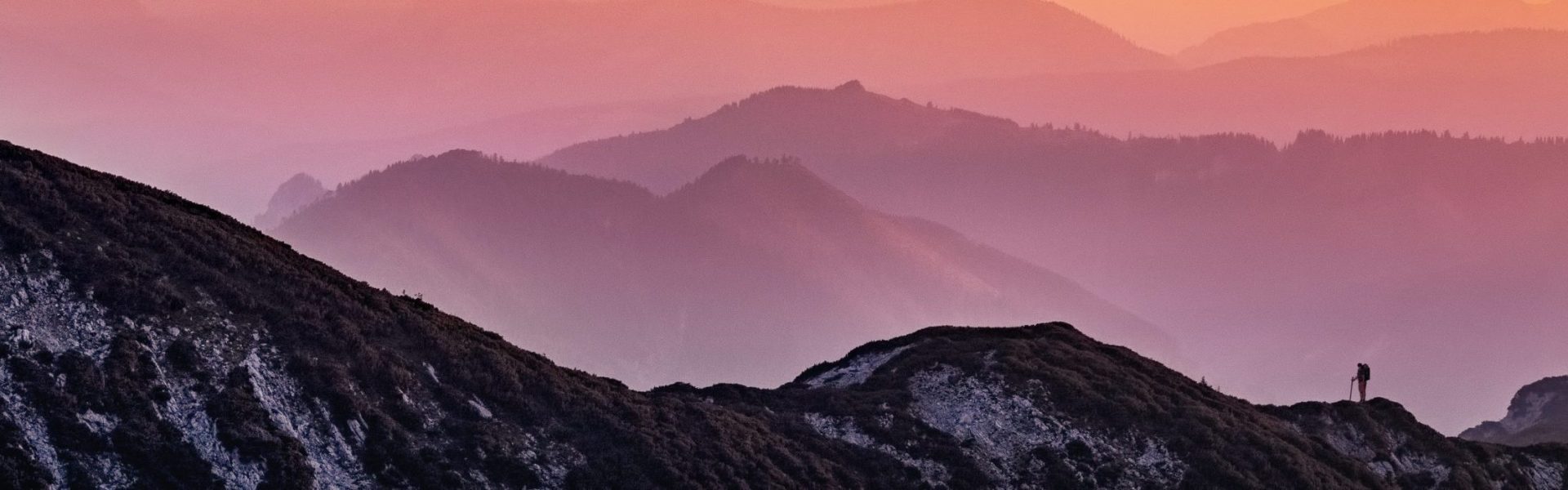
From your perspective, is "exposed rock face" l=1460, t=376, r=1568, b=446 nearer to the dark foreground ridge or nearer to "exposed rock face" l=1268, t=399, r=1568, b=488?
"exposed rock face" l=1268, t=399, r=1568, b=488

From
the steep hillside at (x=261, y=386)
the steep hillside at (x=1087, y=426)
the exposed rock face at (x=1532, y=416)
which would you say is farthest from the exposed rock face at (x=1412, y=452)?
the exposed rock face at (x=1532, y=416)

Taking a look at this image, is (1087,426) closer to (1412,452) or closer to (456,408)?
(1412,452)

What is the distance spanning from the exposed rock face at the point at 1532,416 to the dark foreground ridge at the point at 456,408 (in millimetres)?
70875

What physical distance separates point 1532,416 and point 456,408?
14225 cm

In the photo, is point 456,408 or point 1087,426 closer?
point 456,408

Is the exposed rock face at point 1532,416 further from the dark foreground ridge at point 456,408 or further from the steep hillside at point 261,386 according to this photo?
the steep hillside at point 261,386

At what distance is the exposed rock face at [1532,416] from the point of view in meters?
165

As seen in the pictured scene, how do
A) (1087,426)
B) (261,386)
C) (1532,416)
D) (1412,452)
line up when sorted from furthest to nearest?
1. (1532,416)
2. (1412,452)
3. (1087,426)
4. (261,386)

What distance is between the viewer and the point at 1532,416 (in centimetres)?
18100

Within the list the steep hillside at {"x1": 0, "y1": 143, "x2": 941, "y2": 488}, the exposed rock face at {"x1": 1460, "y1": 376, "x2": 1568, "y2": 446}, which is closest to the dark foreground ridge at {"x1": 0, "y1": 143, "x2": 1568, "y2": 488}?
the steep hillside at {"x1": 0, "y1": 143, "x2": 941, "y2": 488}

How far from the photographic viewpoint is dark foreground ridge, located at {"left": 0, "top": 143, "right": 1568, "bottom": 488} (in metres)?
59.2

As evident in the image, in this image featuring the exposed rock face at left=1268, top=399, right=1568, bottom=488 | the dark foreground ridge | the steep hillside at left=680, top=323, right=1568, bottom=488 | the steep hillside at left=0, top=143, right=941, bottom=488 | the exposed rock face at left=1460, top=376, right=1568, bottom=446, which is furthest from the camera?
the exposed rock face at left=1460, top=376, right=1568, bottom=446

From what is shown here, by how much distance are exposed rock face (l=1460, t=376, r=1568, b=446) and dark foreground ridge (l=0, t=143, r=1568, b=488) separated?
70875mm

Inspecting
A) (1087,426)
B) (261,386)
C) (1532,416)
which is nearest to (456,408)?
(261,386)
